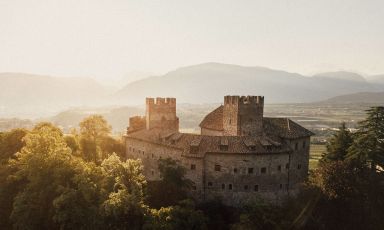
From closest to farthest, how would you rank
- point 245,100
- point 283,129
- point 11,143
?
point 245,100 < point 283,129 < point 11,143

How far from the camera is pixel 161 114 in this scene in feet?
209

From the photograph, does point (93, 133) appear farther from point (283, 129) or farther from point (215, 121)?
point (283, 129)

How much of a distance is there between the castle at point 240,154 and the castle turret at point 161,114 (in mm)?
5322

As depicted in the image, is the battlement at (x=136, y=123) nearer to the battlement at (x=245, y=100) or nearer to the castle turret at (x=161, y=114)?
the castle turret at (x=161, y=114)

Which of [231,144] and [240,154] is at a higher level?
[231,144]

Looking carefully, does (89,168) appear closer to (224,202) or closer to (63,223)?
(63,223)

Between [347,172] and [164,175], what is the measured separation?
2652 centimetres

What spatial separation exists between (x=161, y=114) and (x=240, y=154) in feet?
71.9

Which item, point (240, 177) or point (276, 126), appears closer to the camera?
point (240, 177)

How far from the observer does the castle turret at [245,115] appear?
5244 cm

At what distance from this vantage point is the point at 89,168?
41594 mm

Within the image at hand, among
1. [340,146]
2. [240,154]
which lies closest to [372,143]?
[340,146]

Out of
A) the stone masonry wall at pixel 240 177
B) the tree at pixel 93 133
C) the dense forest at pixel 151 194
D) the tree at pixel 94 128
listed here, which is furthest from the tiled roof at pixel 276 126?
the tree at pixel 94 128

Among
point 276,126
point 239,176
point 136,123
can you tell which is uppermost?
point 276,126
